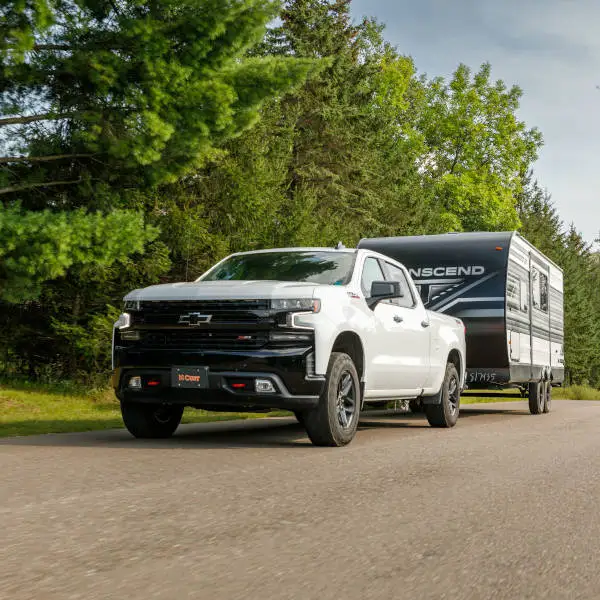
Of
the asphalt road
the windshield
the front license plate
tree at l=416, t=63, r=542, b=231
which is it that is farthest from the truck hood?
tree at l=416, t=63, r=542, b=231

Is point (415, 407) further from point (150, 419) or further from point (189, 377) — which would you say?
point (189, 377)

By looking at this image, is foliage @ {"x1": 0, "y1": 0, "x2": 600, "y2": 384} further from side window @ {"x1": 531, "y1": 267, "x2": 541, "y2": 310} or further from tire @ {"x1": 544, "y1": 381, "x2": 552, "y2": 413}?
tire @ {"x1": 544, "y1": 381, "x2": 552, "y2": 413}

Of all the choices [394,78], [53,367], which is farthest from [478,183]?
[53,367]

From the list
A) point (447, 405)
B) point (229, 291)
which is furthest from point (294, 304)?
point (447, 405)

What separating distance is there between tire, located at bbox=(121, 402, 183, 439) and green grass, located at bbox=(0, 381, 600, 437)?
1337mm

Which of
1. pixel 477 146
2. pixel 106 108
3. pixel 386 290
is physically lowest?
pixel 386 290

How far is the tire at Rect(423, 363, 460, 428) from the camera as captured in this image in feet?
41.6

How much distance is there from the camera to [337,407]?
30.4 feet

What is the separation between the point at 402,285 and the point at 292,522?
272 inches

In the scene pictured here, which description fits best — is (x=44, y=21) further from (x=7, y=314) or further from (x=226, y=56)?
(x=7, y=314)

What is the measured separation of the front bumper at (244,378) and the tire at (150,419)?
777 mm

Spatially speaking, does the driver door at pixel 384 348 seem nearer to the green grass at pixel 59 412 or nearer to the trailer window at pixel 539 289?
the green grass at pixel 59 412

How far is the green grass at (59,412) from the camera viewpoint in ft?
37.8

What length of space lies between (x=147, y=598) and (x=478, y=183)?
49.9 m
